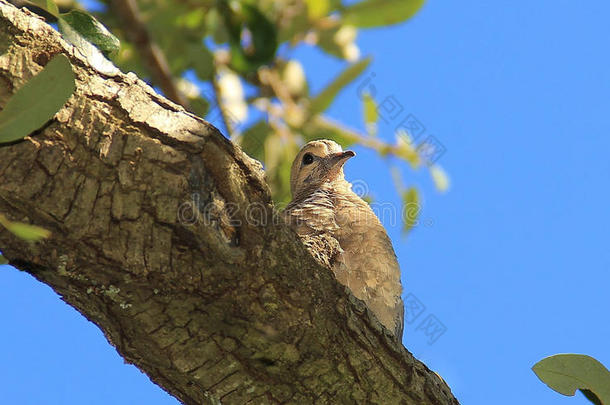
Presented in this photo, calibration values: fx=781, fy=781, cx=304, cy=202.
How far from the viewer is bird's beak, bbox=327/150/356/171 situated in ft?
15.8

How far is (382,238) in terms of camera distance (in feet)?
12.0

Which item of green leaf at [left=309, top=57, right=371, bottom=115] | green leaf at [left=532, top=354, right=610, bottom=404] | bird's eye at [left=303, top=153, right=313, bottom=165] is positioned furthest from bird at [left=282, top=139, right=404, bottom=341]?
green leaf at [left=532, top=354, right=610, bottom=404]

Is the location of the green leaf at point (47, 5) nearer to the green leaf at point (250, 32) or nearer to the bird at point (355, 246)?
the green leaf at point (250, 32)

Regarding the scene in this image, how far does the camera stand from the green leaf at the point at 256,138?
3895 millimetres

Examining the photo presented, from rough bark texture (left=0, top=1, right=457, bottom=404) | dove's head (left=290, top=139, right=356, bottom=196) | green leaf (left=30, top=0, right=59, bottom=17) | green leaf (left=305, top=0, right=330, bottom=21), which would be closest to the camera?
rough bark texture (left=0, top=1, right=457, bottom=404)

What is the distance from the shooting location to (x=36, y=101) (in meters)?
1.77

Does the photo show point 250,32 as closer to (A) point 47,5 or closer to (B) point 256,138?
(B) point 256,138

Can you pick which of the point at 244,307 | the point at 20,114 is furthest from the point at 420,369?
the point at 20,114

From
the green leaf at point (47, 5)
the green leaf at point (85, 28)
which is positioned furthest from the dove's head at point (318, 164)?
the green leaf at point (47, 5)

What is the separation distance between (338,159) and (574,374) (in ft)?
9.47

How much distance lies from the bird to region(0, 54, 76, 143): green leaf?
1.53 m

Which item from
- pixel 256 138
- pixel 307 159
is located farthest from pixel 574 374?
pixel 307 159

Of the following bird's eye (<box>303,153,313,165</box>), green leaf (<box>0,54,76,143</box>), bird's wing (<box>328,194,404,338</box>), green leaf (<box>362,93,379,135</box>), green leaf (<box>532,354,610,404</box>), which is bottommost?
green leaf (<box>532,354,610,404</box>)

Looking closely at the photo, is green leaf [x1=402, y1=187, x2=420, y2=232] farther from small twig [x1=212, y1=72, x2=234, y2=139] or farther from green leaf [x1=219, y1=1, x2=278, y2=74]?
green leaf [x1=219, y1=1, x2=278, y2=74]
